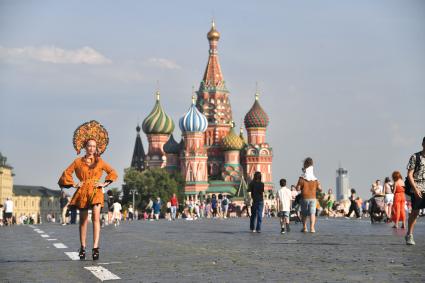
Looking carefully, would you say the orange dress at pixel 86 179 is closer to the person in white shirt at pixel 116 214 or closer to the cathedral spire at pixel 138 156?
the person in white shirt at pixel 116 214

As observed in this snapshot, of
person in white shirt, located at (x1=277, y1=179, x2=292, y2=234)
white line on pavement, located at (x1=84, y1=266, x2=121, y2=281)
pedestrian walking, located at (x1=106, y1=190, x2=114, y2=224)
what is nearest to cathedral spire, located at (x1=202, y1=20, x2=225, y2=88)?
pedestrian walking, located at (x1=106, y1=190, x2=114, y2=224)

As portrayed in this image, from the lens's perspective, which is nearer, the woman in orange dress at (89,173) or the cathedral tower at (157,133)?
the woman in orange dress at (89,173)

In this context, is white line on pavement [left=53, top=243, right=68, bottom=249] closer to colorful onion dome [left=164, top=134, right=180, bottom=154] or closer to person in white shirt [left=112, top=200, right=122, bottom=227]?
person in white shirt [left=112, top=200, right=122, bottom=227]

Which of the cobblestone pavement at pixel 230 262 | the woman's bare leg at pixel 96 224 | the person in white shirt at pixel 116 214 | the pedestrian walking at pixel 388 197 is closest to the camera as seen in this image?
the cobblestone pavement at pixel 230 262

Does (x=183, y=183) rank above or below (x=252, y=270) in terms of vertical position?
above

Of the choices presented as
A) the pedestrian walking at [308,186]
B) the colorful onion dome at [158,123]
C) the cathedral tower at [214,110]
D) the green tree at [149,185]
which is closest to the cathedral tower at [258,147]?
the cathedral tower at [214,110]

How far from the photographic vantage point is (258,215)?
25438 mm

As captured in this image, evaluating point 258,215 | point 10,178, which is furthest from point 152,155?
point 258,215

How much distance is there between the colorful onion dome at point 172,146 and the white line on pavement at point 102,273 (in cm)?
13325

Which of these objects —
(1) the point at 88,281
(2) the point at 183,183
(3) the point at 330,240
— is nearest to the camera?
(1) the point at 88,281

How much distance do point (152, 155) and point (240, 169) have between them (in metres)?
15.1

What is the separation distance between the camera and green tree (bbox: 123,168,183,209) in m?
127

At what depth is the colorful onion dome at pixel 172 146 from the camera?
14588 centimetres

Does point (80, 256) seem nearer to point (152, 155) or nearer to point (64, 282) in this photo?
point (64, 282)
